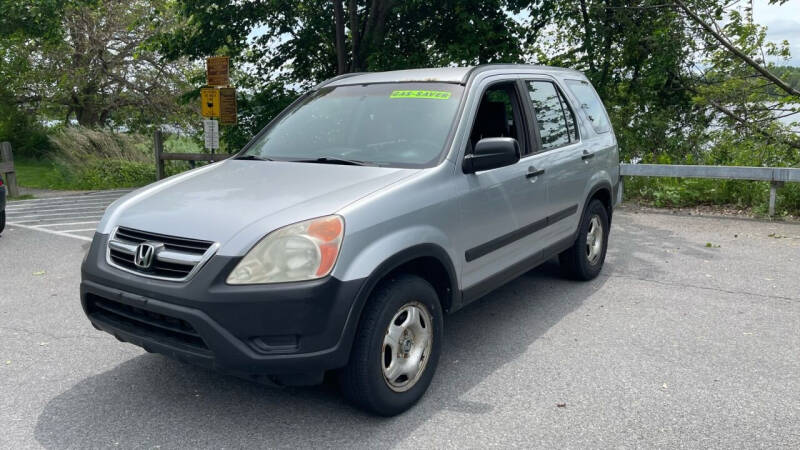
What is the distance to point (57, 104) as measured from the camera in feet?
76.0

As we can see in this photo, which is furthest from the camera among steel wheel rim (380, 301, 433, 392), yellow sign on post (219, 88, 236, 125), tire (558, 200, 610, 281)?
yellow sign on post (219, 88, 236, 125)

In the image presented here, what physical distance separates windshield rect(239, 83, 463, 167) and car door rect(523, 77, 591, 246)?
3.20ft

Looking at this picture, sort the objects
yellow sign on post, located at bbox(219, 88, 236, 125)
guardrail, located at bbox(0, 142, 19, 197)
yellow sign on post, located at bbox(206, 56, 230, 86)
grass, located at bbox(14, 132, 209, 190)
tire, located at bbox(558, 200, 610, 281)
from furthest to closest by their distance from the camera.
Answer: grass, located at bbox(14, 132, 209, 190) < guardrail, located at bbox(0, 142, 19, 197) < yellow sign on post, located at bbox(219, 88, 236, 125) < yellow sign on post, located at bbox(206, 56, 230, 86) < tire, located at bbox(558, 200, 610, 281)

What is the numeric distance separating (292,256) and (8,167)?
1321 cm

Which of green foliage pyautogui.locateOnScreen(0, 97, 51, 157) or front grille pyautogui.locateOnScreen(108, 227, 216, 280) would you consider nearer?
front grille pyautogui.locateOnScreen(108, 227, 216, 280)

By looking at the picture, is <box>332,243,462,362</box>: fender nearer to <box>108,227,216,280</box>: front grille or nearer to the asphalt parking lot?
the asphalt parking lot

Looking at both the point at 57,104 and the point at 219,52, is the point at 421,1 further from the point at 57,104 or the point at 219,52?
the point at 57,104

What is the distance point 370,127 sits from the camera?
14.3ft

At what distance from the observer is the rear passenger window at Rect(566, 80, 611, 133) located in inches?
233

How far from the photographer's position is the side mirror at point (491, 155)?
389 centimetres

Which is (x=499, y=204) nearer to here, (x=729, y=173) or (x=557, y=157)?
(x=557, y=157)

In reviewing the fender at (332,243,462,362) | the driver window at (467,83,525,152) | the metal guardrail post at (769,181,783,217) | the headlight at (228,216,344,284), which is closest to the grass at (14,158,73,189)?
the driver window at (467,83,525,152)

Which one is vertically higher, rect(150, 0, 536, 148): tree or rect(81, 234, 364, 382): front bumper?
rect(150, 0, 536, 148): tree

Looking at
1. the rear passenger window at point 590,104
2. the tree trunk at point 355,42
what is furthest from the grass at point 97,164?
the rear passenger window at point 590,104
